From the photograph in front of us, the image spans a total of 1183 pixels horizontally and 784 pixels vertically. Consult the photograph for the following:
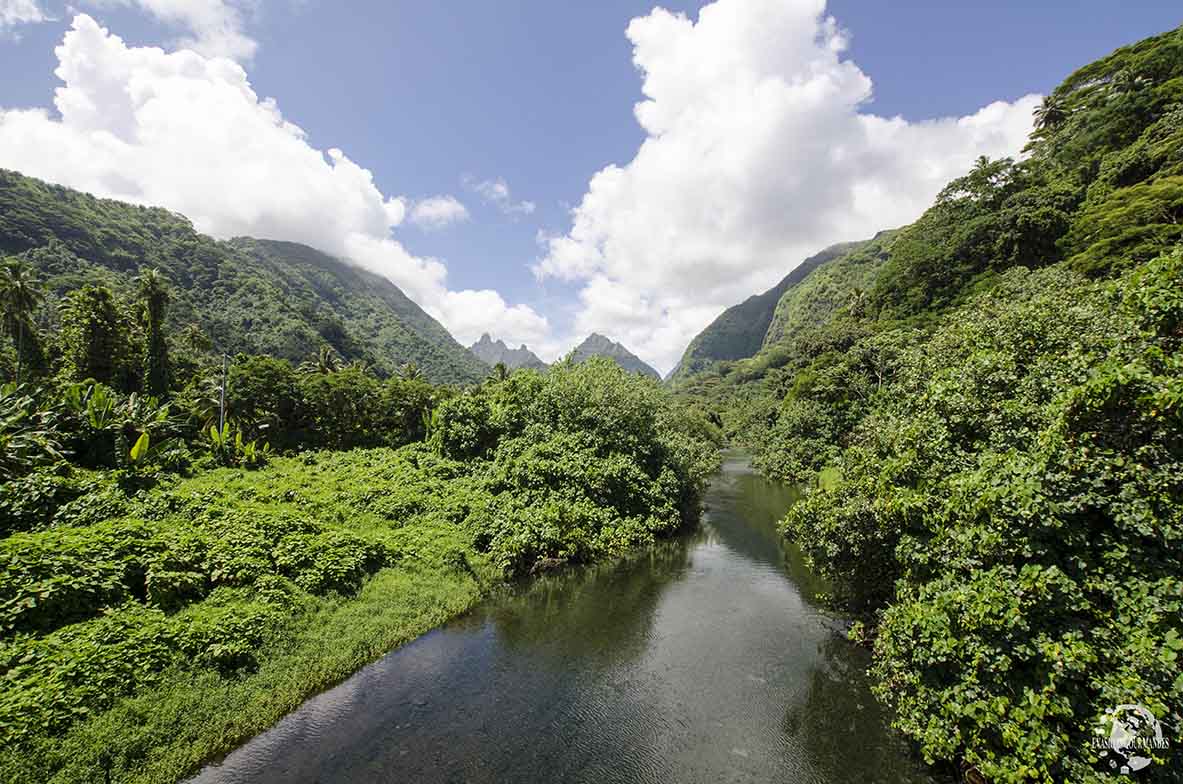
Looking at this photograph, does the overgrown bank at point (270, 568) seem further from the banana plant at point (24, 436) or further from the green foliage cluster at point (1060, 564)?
the green foliage cluster at point (1060, 564)

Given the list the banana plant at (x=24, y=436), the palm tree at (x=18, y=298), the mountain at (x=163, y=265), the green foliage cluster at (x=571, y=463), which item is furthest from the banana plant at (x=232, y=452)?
the mountain at (x=163, y=265)

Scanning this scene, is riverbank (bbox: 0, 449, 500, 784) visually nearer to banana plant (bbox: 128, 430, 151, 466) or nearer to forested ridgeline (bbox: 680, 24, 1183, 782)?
banana plant (bbox: 128, 430, 151, 466)

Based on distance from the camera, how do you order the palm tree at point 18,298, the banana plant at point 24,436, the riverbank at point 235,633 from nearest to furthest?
the riverbank at point 235,633 → the banana plant at point 24,436 → the palm tree at point 18,298

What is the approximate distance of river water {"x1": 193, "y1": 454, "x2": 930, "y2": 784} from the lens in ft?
38.9

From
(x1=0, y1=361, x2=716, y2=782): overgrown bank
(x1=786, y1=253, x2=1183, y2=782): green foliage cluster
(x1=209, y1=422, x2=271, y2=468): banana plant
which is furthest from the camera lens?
(x1=209, y1=422, x2=271, y2=468): banana plant

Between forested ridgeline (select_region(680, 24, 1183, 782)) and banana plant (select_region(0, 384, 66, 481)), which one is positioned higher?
forested ridgeline (select_region(680, 24, 1183, 782))

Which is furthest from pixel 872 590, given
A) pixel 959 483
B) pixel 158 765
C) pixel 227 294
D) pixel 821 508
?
pixel 227 294

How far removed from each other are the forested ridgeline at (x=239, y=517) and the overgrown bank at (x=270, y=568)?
0.07m

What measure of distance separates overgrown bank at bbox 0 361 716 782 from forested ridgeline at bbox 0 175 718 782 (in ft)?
0.24

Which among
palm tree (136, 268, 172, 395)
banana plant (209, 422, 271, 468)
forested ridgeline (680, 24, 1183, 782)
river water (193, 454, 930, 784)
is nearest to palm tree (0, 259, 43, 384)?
palm tree (136, 268, 172, 395)

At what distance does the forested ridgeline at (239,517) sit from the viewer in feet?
39.1

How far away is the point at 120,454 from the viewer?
1066 inches

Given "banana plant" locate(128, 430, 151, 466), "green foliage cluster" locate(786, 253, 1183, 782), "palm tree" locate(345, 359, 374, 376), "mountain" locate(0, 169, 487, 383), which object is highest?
"mountain" locate(0, 169, 487, 383)

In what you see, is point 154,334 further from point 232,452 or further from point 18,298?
point 232,452
